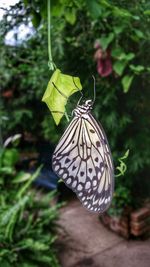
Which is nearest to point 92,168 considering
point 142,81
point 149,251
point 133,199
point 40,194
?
point 142,81

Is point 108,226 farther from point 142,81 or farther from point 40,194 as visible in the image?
point 142,81

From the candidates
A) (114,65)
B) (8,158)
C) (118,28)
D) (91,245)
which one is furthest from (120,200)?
(118,28)

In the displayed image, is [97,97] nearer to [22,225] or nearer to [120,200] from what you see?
[120,200]

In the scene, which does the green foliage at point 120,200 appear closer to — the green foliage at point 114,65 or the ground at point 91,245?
the green foliage at point 114,65


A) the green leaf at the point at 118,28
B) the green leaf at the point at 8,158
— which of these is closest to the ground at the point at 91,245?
the green leaf at the point at 8,158

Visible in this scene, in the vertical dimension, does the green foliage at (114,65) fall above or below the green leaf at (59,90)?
below

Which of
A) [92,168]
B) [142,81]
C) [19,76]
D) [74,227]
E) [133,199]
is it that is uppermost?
[92,168]

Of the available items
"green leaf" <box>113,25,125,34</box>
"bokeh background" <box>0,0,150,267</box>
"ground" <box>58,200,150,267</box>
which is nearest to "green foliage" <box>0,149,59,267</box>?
"bokeh background" <box>0,0,150,267</box>
